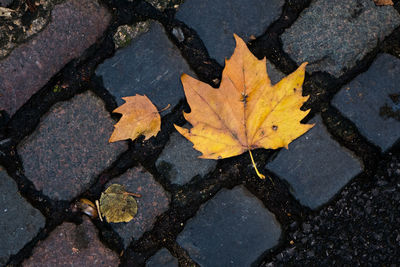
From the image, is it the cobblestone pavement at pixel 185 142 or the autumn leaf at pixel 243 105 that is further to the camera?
the cobblestone pavement at pixel 185 142

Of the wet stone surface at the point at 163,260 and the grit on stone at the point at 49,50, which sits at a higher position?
the grit on stone at the point at 49,50

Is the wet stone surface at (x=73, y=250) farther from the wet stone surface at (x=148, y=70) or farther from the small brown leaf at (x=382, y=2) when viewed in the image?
the small brown leaf at (x=382, y=2)

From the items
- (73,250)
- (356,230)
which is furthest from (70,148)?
(356,230)

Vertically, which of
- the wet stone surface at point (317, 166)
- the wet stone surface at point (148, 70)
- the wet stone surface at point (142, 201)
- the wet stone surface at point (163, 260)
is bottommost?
the wet stone surface at point (317, 166)

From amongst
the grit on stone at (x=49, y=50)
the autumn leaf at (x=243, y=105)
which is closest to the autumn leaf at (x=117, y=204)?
the autumn leaf at (x=243, y=105)

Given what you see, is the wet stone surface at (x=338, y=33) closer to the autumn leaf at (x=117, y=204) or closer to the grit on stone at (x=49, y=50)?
the grit on stone at (x=49, y=50)

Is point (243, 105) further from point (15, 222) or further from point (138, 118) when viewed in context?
point (15, 222)
